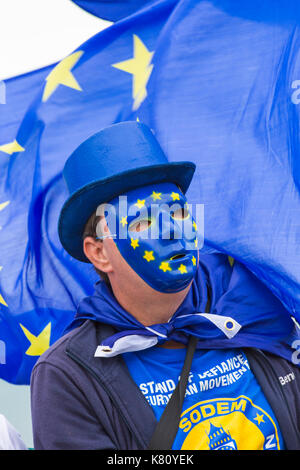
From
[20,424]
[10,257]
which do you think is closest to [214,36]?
[10,257]

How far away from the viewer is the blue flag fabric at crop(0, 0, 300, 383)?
2488mm

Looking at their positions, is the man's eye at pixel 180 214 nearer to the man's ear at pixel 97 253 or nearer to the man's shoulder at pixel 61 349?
the man's ear at pixel 97 253

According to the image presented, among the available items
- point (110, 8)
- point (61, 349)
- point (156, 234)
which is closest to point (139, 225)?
point (156, 234)

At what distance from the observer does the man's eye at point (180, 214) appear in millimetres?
2303

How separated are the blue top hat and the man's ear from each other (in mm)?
72

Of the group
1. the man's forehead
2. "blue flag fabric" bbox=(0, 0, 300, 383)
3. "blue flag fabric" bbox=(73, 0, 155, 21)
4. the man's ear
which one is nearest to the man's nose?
the man's forehead

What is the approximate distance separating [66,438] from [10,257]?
123 cm

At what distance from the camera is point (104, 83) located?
3.16 metres

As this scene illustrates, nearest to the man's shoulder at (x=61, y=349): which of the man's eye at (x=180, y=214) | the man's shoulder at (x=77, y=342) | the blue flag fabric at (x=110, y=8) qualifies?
the man's shoulder at (x=77, y=342)

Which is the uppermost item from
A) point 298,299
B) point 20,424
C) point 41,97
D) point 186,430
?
point 41,97

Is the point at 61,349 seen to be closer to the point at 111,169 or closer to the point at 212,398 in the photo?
the point at 212,398

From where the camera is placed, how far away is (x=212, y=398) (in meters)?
2.29

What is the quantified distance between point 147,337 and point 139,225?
0.42 metres

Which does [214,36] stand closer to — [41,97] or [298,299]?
[41,97]
